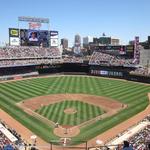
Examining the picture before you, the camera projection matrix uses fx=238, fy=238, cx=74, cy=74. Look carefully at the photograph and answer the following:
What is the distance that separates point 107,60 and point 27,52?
26.6 meters

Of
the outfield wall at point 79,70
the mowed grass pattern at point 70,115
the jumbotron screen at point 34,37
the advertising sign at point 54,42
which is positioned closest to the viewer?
the mowed grass pattern at point 70,115

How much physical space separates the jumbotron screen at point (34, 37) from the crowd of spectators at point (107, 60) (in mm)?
18125

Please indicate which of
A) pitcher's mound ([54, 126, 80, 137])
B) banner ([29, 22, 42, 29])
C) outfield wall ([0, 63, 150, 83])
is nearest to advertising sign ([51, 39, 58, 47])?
banner ([29, 22, 42, 29])

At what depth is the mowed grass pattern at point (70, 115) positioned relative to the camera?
103ft

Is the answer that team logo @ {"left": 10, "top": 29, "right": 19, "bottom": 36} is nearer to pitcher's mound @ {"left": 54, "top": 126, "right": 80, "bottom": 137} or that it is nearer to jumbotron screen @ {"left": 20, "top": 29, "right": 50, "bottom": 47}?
jumbotron screen @ {"left": 20, "top": 29, "right": 50, "bottom": 47}

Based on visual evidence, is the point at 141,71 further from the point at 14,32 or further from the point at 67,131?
the point at 14,32

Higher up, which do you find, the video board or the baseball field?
the video board

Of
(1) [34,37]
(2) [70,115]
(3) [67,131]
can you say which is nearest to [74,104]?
(2) [70,115]

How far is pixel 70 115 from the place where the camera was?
33438 millimetres

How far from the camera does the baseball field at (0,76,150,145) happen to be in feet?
98.7

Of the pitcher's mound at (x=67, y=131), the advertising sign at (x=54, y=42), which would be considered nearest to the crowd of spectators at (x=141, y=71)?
the advertising sign at (x=54, y=42)

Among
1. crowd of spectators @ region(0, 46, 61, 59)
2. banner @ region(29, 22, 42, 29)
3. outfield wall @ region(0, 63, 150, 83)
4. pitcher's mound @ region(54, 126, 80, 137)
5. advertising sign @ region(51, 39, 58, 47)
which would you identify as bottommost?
pitcher's mound @ region(54, 126, 80, 137)

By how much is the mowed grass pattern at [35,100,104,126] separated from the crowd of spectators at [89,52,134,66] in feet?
99.1

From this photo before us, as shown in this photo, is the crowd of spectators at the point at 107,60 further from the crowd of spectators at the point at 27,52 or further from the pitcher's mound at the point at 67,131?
the pitcher's mound at the point at 67,131
